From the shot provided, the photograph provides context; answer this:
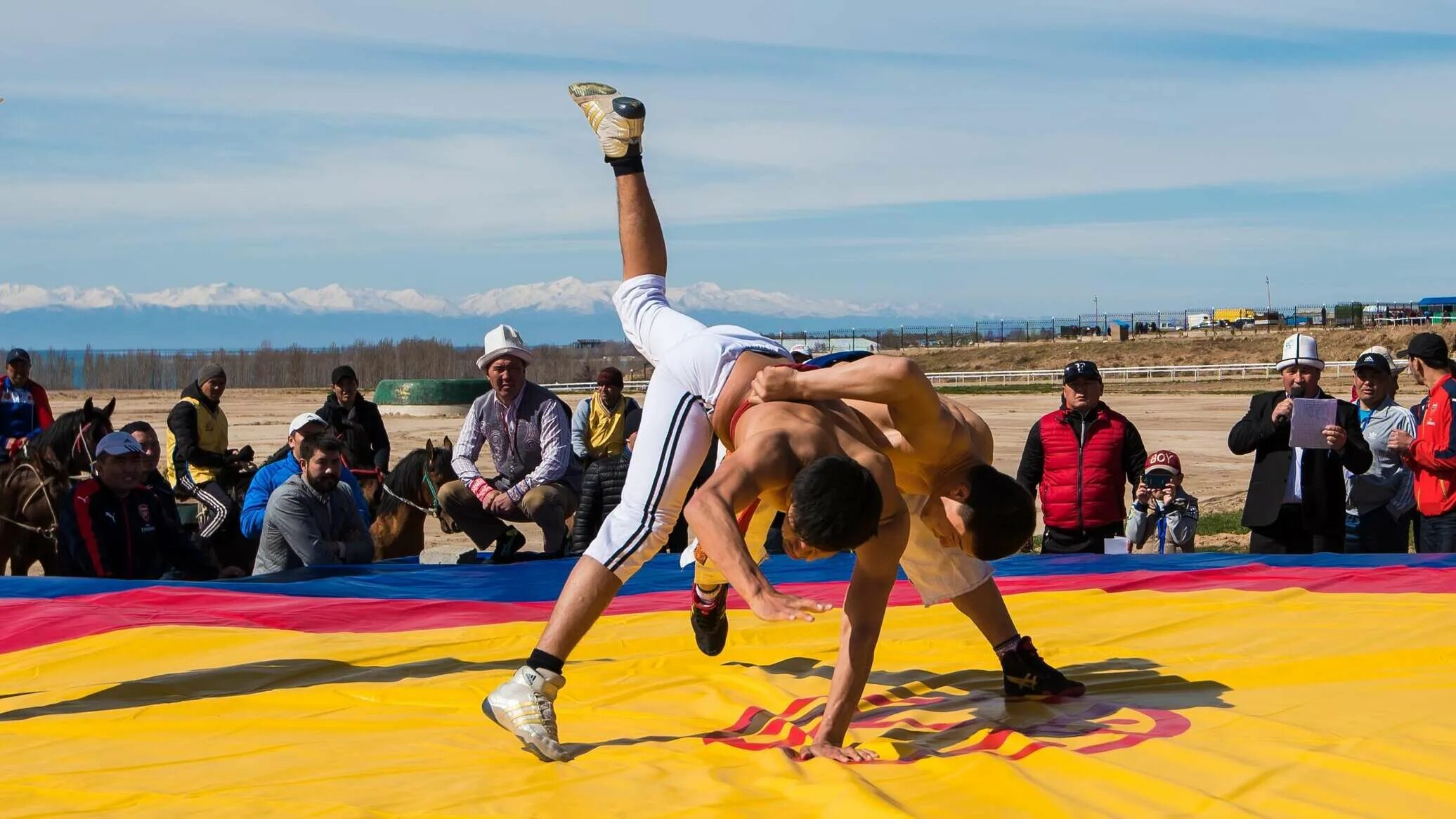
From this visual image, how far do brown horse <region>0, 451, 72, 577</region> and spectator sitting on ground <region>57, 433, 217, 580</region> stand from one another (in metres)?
0.90

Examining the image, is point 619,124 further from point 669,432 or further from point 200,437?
point 200,437

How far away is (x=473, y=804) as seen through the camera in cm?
314

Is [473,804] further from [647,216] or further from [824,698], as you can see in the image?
[647,216]

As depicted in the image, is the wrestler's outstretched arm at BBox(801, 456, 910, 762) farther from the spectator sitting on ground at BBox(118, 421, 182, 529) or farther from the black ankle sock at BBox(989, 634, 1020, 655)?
the spectator sitting on ground at BBox(118, 421, 182, 529)

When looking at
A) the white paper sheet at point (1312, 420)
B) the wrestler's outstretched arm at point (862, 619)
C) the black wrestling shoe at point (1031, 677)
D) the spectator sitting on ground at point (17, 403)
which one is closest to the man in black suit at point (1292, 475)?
the white paper sheet at point (1312, 420)

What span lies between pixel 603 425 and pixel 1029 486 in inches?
113

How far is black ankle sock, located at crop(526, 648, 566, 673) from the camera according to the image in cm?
354

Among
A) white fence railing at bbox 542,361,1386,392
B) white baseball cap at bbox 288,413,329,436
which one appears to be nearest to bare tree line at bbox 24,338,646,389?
white fence railing at bbox 542,361,1386,392

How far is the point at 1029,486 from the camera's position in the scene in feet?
23.6

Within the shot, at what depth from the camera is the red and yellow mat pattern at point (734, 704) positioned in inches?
125

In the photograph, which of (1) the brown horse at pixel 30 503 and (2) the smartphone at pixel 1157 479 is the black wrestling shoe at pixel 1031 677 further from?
(1) the brown horse at pixel 30 503

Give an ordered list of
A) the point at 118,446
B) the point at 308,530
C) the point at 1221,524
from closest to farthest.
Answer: the point at 118,446 < the point at 308,530 < the point at 1221,524

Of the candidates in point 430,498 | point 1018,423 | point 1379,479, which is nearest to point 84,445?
point 430,498

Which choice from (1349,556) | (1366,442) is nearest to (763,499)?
(1349,556)
